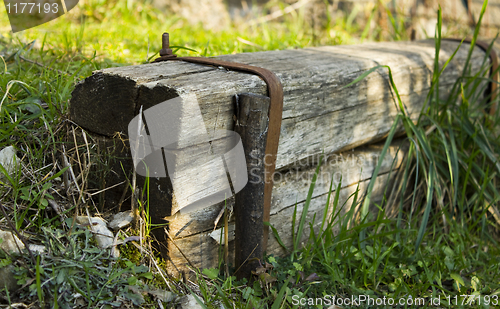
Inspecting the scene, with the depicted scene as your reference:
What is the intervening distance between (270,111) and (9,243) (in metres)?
0.98

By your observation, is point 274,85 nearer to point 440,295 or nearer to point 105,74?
point 105,74

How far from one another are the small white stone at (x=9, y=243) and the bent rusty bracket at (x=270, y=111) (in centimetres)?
77

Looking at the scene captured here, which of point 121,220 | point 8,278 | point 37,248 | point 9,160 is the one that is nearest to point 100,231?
point 121,220

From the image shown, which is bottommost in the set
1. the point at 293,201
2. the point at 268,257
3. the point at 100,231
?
the point at 268,257

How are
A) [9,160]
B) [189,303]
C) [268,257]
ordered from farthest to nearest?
[268,257], [9,160], [189,303]

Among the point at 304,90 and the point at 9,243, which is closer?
the point at 9,243

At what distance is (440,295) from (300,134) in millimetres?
971

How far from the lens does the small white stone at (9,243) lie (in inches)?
49.0

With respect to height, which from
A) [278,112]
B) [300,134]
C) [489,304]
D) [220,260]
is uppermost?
[278,112]

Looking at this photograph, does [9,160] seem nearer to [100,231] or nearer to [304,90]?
[100,231]

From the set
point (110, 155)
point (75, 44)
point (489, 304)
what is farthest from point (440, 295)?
point (75, 44)

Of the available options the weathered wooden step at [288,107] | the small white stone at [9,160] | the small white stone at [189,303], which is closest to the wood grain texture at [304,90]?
the weathered wooden step at [288,107]

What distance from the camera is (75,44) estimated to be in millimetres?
2275

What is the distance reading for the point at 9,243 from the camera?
126 centimetres
